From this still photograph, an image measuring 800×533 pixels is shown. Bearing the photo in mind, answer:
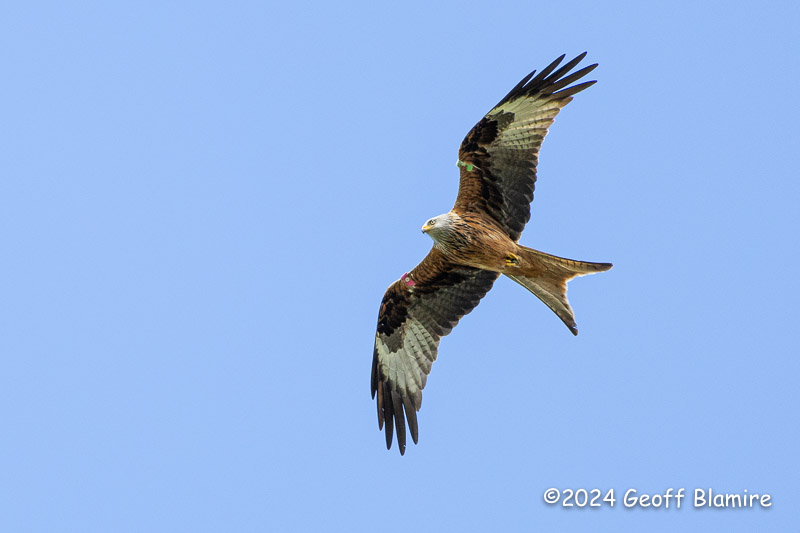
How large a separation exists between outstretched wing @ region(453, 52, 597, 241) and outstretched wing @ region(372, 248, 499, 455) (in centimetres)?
120

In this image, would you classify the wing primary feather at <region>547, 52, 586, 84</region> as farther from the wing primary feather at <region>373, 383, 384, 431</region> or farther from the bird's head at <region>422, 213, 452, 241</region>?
the wing primary feather at <region>373, 383, 384, 431</region>

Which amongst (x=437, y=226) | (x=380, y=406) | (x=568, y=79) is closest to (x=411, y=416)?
(x=380, y=406)

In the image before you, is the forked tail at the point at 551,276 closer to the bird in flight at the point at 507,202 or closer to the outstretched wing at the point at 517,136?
the bird in flight at the point at 507,202

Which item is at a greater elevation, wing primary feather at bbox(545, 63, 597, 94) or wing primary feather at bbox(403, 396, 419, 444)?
wing primary feather at bbox(545, 63, 597, 94)

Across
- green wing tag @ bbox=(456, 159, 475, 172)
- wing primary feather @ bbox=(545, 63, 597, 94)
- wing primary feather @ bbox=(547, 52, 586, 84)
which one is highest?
wing primary feather @ bbox=(547, 52, 586, 84)

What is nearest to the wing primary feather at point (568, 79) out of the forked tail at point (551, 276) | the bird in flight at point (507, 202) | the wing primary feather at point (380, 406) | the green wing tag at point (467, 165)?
the bird in flight at point (507, 202)

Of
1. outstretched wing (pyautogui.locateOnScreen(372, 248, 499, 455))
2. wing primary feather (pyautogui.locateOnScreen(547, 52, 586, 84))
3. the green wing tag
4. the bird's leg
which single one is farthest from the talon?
wing primary feather (pyautogui.locateOnScreen(547, 52, 586, 84))

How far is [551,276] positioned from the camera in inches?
387

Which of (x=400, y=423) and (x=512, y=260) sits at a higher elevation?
(x=512, y=260)

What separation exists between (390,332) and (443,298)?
3.01ft

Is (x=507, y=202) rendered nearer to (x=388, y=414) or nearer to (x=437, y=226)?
(x=437, y=226)

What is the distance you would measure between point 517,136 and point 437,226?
1330mm

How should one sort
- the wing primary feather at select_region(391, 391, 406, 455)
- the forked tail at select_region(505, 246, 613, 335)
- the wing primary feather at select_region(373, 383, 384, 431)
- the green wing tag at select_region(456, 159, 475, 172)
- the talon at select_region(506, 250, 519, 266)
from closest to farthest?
the forked tail at select_region(505, 246, 613, 335), the talon at select_region(506, 250, 519, 266), the green wing tag at select_region(456, 159, 475, 172), the wing primary feather at select_region(391, 391, 406, 455), the wing primary feather at select_region(373, 383, 384, 431)

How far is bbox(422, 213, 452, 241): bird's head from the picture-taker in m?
9.65
